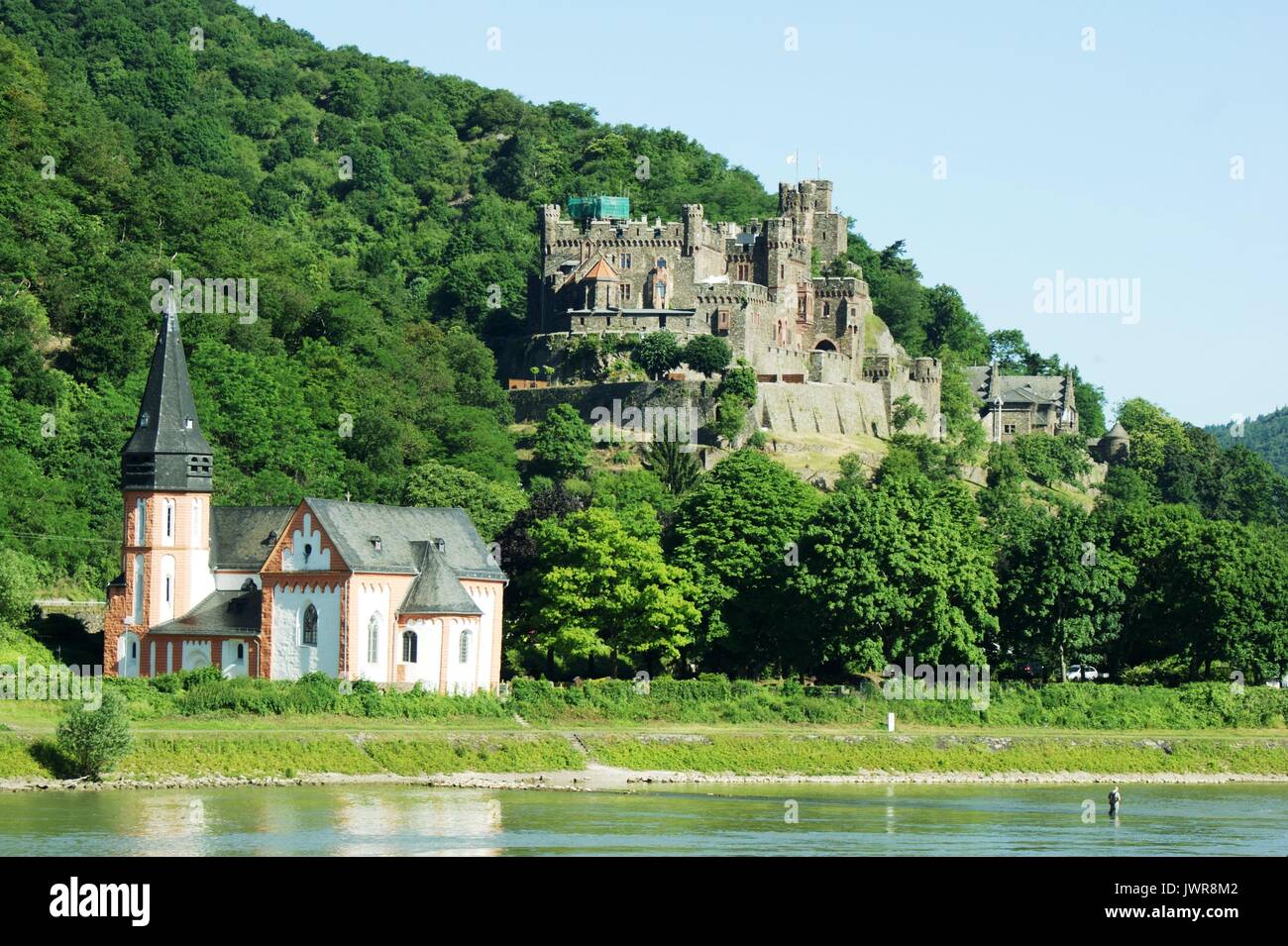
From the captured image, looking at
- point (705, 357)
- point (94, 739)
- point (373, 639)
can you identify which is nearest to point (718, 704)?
point (373, 639)

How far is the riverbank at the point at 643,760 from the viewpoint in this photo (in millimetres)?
57625

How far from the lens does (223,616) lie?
73.4 metres

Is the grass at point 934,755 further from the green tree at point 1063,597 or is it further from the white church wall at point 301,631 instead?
the white church wall at point 301,631

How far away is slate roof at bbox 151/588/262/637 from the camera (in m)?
72.7

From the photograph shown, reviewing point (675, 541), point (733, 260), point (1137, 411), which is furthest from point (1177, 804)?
point (1137, 411)

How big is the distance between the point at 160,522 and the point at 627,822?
28405 millimetres

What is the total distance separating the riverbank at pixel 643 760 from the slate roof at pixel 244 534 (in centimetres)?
1485

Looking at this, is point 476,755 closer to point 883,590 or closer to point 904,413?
point 883,590

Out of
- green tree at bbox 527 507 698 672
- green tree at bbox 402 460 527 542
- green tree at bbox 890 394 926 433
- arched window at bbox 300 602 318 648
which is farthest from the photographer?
green tree at bbox 890 394 926 433

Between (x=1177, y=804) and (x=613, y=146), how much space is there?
140 metres

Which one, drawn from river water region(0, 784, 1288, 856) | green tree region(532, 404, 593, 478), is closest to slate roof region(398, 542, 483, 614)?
river water region(0, 784, 1288, 856)

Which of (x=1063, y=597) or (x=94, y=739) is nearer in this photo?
(x=94, y=739)

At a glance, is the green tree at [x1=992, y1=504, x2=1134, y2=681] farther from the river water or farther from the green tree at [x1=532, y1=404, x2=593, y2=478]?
the green tree at [x1=532, y1=404, x2=593, y2=478]

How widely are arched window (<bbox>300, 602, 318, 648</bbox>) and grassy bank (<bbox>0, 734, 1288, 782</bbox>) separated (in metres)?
9.81
